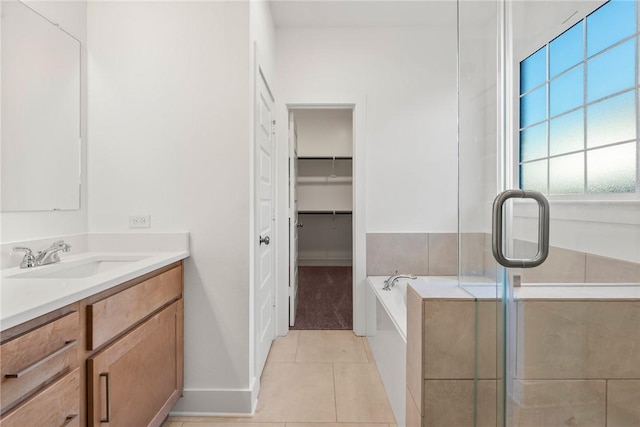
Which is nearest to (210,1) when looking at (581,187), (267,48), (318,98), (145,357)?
(267,48)

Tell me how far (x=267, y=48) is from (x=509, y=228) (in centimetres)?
220

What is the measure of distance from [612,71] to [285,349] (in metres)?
2.57

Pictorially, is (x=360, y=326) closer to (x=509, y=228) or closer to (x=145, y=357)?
(x=145, y=357)

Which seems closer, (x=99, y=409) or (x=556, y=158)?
(x=556, y=158)

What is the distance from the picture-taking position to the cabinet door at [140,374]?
115cm

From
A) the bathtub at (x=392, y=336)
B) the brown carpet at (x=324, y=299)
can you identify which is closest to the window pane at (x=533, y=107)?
the bathtub at (x=392, y=336)

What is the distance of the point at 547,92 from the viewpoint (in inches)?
38.7

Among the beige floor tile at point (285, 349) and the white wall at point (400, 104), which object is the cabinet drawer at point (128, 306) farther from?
the white wall at point (400, 104)

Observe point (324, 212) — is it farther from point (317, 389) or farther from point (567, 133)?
point (567, 133)

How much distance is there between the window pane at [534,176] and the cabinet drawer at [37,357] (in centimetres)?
139

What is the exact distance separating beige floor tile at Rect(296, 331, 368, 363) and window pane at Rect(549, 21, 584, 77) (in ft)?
7.23

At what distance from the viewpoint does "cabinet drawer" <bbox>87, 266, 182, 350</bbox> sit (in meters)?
1.13

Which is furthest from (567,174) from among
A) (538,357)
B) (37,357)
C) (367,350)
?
(367,350)

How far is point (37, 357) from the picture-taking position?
0.88 m
